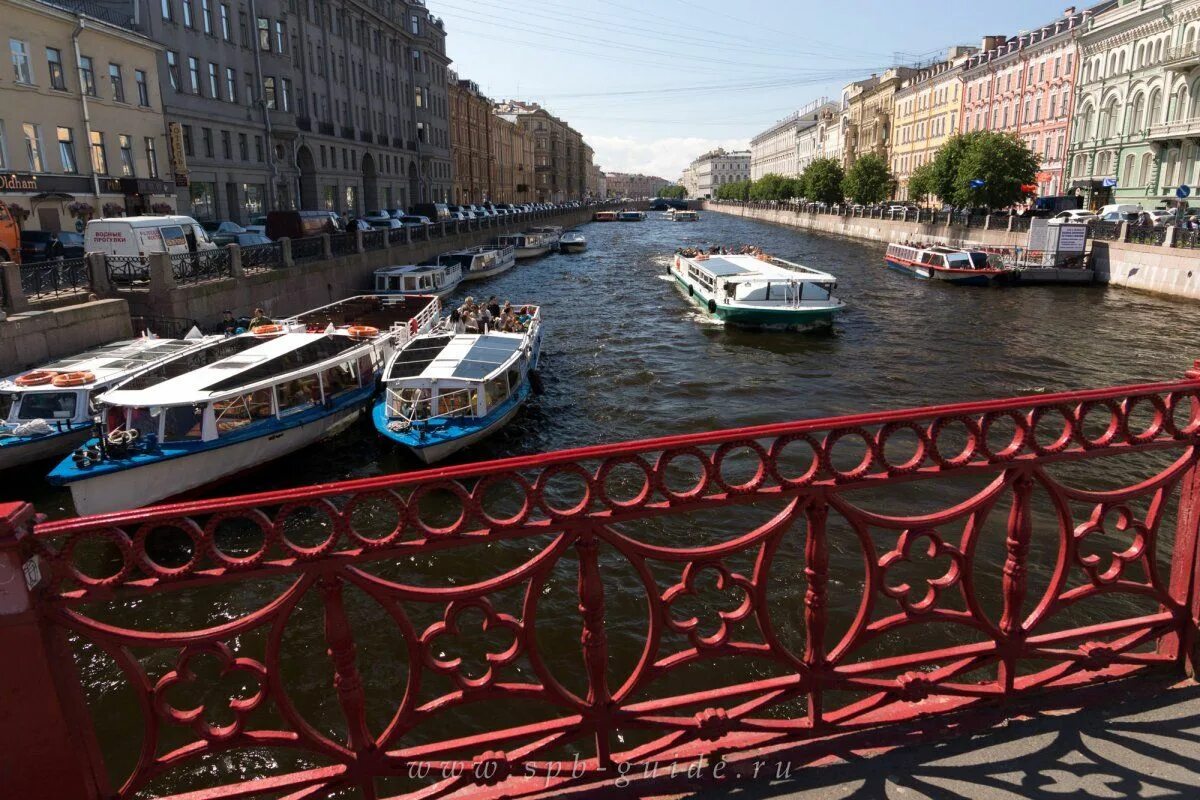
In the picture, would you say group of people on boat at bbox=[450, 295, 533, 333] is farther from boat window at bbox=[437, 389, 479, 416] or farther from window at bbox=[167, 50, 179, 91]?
window at bbox=[167, 50, 179, 91]

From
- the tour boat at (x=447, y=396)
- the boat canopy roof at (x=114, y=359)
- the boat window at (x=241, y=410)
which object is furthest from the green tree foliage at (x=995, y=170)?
the boat window at (x=241, y=410)

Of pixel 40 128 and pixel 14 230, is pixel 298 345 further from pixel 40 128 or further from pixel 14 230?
pixel 40 128

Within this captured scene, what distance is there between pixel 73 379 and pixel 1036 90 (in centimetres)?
6872

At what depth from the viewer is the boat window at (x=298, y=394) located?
1455cm

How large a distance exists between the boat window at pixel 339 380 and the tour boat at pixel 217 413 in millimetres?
26

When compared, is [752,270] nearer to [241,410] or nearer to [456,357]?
[456,357]

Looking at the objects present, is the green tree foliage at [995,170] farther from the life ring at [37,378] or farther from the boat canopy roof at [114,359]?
the life ring at [37,378]

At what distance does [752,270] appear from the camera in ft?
102

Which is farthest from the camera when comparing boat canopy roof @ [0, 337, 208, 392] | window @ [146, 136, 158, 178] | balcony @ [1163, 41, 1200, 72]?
balcony @ [1163, 41, 1200, 72]

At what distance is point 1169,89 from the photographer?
46.4 m

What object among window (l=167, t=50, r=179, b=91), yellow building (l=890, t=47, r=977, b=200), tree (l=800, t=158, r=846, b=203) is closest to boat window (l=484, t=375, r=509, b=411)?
window (l=167, t=50, r=179, b=91)

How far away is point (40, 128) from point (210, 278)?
37.4 ft

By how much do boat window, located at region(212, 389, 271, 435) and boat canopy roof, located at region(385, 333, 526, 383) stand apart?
2190 millimetres

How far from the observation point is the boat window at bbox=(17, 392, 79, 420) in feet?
44.4
